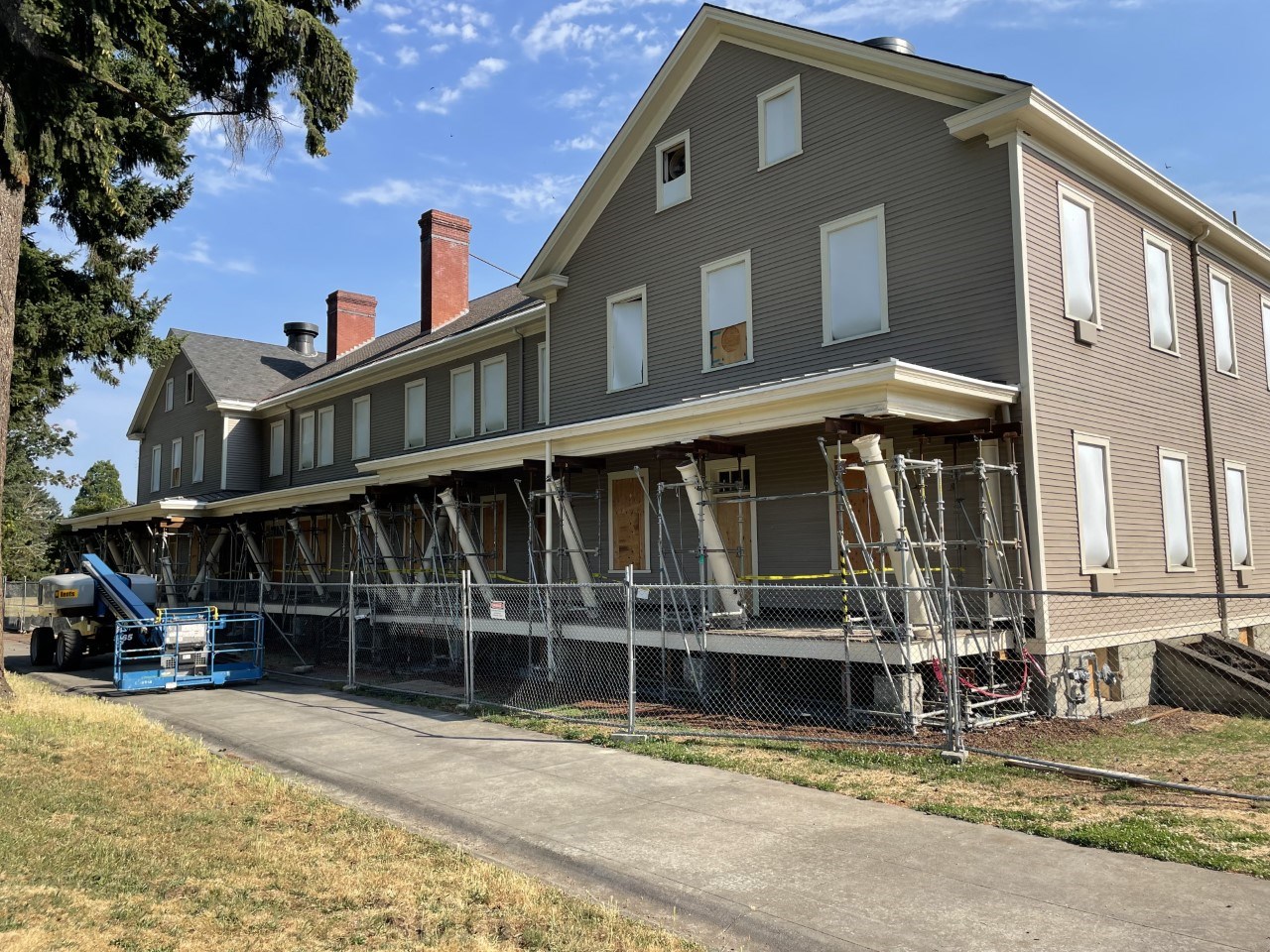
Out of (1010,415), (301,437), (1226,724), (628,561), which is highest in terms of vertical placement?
(301,437)

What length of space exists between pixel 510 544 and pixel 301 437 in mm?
12015

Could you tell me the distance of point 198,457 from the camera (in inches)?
1329

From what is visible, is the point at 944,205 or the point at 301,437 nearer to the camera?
the point at 944,205

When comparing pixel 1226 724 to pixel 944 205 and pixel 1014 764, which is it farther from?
pixel 944 205

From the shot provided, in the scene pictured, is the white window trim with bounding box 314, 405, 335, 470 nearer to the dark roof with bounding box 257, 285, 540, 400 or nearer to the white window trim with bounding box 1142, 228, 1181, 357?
the dark roof with bounding box 257, 285, 540, 400

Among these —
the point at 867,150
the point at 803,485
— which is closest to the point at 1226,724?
the point at 803,485

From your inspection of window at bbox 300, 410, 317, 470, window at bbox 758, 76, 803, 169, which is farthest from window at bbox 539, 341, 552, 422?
window at bbox 300, 410, 317, 470

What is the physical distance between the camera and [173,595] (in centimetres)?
2875

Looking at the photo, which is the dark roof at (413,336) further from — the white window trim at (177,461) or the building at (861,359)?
the white window trim at (177,461)

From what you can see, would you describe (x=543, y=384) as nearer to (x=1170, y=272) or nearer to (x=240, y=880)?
(x=1170, y=272)

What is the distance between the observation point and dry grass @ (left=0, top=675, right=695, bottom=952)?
5.25 m

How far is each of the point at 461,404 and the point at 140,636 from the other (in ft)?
28.2

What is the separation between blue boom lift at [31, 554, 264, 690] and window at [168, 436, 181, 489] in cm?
982

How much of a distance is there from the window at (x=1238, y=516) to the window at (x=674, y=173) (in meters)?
10.6
